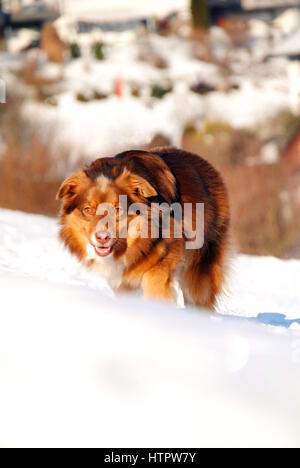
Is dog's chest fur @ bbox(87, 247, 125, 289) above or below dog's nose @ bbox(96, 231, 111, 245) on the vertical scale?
below

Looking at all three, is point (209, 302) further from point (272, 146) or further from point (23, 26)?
point (23, 26)

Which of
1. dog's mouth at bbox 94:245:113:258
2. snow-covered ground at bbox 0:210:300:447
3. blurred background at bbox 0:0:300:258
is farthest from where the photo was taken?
blurred background at bbox 0:0:300:258

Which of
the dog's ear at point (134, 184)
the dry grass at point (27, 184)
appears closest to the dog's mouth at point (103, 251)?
the dog's ear at point (134, 184)

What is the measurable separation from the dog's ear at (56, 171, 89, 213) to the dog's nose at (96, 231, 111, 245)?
1.22 ft

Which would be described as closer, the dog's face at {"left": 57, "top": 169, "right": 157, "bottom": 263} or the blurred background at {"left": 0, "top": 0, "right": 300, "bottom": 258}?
the dog's face at {"left": 57, "top": 169, "right": 157, "bottom": 263}

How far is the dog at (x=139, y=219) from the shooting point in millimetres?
5961

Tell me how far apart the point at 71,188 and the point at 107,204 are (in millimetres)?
427

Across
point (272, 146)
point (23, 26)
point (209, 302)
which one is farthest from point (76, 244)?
point (23, 26)

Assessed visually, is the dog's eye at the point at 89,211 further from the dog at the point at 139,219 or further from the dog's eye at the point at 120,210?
the dog's eye at the point at 120,210

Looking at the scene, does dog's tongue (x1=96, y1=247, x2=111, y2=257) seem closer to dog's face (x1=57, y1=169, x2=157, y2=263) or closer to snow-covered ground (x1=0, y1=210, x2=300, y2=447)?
dog's face (x1=57, y1=169, x2=157, y2=263)

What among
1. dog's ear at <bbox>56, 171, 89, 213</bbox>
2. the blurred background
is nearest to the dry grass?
the blurred background

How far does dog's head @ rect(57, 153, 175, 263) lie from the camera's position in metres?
5.92

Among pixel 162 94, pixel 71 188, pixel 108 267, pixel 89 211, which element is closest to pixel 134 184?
pixel 89 211
